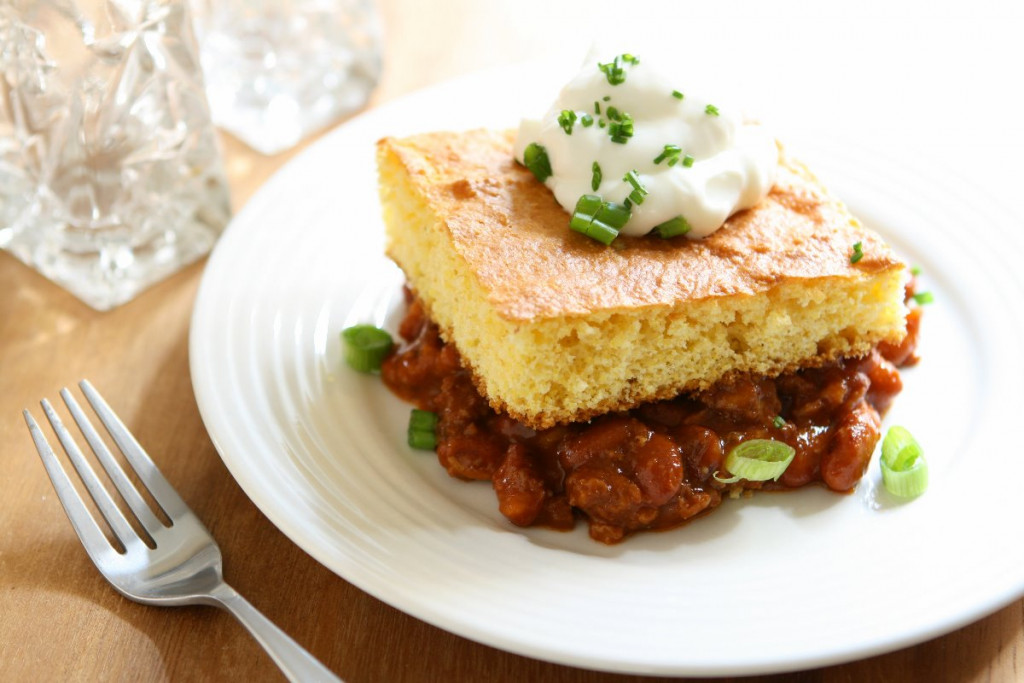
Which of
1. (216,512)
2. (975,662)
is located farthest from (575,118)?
(975,662)

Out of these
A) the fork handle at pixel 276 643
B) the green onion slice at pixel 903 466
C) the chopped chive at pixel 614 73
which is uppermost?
the chopped chive at pixel 614 73

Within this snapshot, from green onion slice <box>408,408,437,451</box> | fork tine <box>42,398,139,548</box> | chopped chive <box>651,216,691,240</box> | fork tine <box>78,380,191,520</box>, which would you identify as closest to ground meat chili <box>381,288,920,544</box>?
green onion slice <box>408,408,437,451</box>

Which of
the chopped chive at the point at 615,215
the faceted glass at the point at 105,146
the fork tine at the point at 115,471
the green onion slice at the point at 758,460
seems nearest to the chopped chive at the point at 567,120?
the chopped chive at the point at 615,215

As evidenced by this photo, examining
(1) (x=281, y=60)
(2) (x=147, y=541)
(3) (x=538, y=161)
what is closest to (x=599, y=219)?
(3) (x=538, y=161)

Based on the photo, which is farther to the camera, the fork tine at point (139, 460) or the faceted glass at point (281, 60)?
the faceted glass at point (281, 60)

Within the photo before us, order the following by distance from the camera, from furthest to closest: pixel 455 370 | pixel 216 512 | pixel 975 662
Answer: pixel 455 370
pixel 216 512
pixel 975 662

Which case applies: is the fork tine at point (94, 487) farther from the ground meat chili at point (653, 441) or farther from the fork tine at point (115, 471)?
the ground meat chili at point (653, 441)

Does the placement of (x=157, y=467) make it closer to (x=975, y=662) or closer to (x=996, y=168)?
(x=975, y=662)

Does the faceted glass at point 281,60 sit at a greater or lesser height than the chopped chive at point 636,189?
lesser
